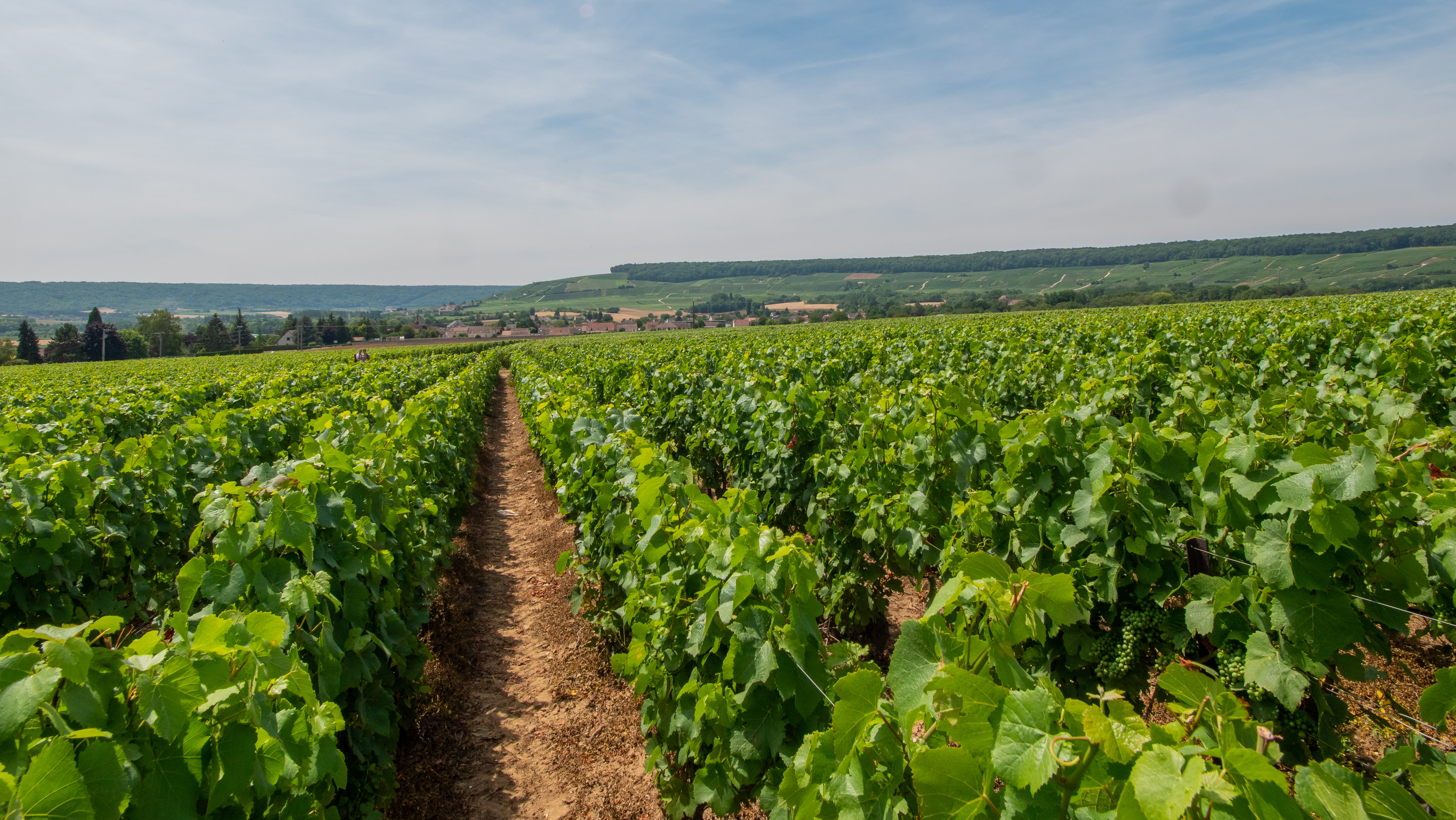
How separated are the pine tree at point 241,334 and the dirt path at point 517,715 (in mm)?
88088

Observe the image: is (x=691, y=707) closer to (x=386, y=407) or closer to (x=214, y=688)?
(x=214, y=688)

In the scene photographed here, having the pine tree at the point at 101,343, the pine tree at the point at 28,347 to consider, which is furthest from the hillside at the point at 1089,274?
the pine tree at the point at 28,347

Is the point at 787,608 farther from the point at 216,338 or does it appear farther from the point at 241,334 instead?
the point at 241,334

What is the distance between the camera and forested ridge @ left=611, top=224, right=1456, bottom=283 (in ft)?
395

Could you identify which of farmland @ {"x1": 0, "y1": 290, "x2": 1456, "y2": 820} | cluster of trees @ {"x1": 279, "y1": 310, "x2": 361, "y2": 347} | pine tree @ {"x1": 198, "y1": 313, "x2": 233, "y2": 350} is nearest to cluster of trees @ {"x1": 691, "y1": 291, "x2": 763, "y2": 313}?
cluster of trees @ {"x1": 279, "y1": 310, "x2": 361, "y2": 347}

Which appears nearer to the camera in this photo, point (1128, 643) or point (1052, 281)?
point (1128, 643)

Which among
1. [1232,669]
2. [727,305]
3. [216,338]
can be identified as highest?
[727,305]

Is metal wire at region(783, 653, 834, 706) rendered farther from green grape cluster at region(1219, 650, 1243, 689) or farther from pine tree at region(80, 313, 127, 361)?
pine tree at region(80, 313, 127, 361)

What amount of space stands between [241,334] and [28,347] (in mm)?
22517

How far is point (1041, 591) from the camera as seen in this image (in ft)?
5.54

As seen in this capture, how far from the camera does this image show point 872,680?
65.4 inches

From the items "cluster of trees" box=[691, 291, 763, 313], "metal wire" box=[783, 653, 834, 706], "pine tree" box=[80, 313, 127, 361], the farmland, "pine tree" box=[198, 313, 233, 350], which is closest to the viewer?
the farmland

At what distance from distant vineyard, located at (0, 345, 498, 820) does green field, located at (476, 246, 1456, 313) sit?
299ft

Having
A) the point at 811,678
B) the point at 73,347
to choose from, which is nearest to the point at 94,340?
the point at 73,347
